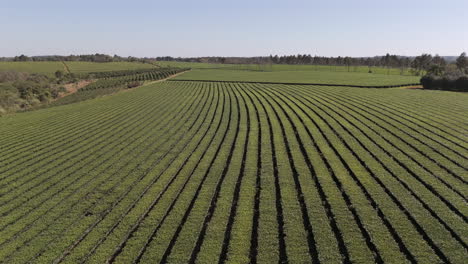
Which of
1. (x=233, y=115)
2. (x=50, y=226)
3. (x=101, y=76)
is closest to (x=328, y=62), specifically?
(x=101, y=76)

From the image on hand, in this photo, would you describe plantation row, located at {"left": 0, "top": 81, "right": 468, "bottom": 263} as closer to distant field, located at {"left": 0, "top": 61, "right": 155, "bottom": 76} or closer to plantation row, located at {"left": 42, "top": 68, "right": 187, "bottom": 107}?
plantation row, located at {"left": 42, "top": 68, "right": 187, "bottom": 107}

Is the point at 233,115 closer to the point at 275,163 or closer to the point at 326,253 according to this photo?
the point at 275,163

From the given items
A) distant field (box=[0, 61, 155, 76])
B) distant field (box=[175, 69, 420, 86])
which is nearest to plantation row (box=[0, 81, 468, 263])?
distant field (box=[175, 69, 420, 86])

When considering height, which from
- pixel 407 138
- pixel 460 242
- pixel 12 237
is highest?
pixel 407 138

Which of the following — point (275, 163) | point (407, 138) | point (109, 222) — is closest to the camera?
point (109, 222)

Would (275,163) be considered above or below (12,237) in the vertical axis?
above

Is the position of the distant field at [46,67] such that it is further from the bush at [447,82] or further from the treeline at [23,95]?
the bush at [447,82]

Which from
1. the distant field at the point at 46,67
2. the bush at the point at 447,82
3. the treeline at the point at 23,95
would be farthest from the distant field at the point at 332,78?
the distant field at the point at 46,67

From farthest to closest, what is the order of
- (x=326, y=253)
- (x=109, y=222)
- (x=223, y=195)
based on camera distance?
(x=223, y=195)
(x=109, y=222)
(x=326, y=253)

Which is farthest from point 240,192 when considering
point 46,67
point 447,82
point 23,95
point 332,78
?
point 46,67
